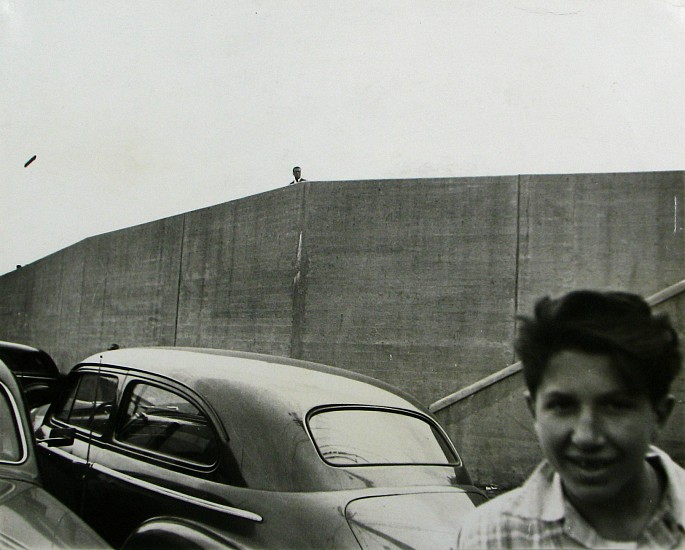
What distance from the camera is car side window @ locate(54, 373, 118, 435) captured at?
3.28 metres

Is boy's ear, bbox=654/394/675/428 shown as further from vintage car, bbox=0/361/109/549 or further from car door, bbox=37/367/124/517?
car door, bbox=37/367/124/517

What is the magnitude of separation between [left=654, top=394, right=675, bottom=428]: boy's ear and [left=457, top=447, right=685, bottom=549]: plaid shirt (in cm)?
8

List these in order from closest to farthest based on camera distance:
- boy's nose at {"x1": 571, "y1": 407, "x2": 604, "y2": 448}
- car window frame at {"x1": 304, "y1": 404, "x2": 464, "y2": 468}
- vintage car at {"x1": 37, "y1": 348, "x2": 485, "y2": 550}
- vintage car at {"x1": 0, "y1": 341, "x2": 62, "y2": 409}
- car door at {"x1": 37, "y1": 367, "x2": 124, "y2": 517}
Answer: boy's nose at {"x1": 571, "y1": 407, "x2": 604, "y2": 448}
vintage car at {"x1": 37, "y1": 348, "x2": 485, "y2": 550}
car window frame at {"x1": 304, "y1": 404, "x2": 464, "y2": 468}
car door at {"x1": 37, "y1": 367, "x2": 124, "y2": 517}
vintage car at {"x1": 0, "y1": 341, "x2": 62, "y2": 409}

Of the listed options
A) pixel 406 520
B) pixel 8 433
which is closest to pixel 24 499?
pixel 8 433

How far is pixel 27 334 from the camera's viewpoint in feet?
21.9

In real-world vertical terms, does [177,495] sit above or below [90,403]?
below

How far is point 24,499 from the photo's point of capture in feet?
8.82

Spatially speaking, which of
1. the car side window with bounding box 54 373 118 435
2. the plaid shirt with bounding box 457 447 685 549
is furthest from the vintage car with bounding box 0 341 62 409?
the plaid shirt with bounding box 457 447 685 549

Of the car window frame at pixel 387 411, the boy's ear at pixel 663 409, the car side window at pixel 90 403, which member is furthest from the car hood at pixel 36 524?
the boy's ear at pixel 663 409

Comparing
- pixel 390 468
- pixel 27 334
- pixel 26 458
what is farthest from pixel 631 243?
pixel 27 334

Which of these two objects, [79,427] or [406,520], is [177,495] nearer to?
[406,520]

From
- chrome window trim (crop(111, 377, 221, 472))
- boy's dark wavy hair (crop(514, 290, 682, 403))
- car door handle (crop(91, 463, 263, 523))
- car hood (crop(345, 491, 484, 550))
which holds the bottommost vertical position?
car door handle (crop(91, 463, 263, 523))

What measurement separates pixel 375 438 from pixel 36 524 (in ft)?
4.56

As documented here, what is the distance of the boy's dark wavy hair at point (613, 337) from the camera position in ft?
5.03
